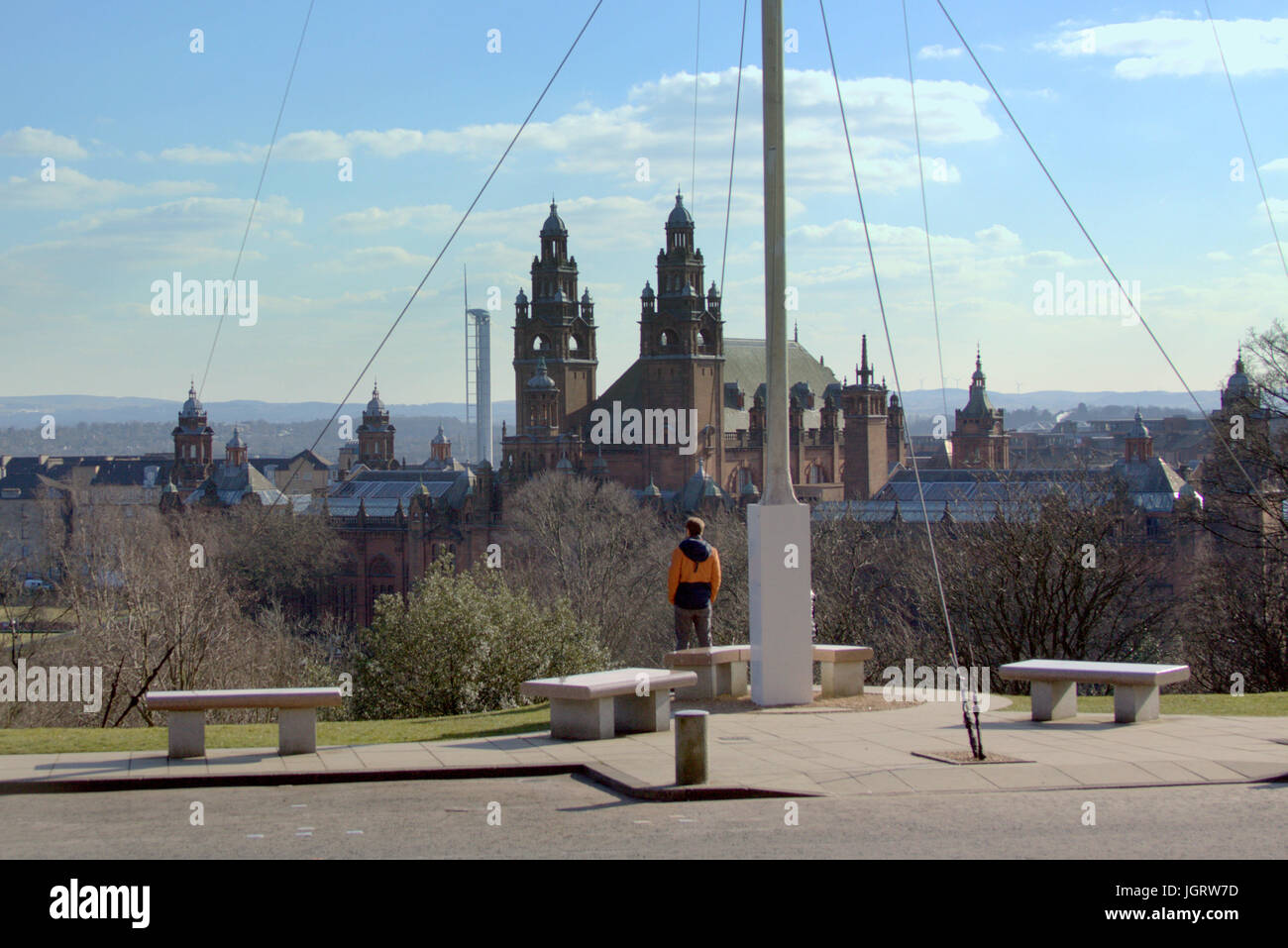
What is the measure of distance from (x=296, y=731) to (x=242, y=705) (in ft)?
2.23

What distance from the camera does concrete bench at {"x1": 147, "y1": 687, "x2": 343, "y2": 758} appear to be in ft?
41.2

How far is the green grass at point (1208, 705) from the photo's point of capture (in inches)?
632

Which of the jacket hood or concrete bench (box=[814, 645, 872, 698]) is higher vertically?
the jacket hood

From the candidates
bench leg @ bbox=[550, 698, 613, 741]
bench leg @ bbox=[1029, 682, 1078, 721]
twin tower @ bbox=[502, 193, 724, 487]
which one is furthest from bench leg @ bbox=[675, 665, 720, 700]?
twin tower @ bbox=[502, 193, 724, 487]

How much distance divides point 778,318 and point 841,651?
13.0 ft

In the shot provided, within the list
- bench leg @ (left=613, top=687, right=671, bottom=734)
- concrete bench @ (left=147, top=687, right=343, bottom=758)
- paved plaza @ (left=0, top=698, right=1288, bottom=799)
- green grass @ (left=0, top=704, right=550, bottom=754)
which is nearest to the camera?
paved plaza @ (left=0, top=698, right=1288, bottom=799)

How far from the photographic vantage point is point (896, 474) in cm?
12350

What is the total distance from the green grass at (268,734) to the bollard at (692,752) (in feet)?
12.0

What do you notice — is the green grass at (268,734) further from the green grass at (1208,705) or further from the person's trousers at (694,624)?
the green grass at (1208,705)

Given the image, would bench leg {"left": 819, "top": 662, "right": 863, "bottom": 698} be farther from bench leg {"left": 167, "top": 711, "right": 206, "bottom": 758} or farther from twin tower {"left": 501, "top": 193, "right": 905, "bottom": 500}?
twin tower {"left": 501, "top": 193, "right": 905, "bottom": 500}

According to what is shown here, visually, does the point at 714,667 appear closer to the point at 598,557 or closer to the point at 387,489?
the point at 598,557

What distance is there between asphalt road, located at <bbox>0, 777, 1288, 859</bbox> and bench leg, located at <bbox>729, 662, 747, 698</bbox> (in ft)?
17.7
